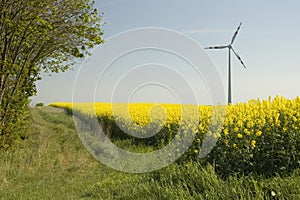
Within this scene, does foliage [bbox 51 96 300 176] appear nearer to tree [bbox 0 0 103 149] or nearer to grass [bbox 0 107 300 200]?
grass [bbox 0 107 300 200]

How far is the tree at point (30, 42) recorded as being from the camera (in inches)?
352

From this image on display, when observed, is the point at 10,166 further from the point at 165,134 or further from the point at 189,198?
the point at 189,198

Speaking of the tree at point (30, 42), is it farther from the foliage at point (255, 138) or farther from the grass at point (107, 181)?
the foliage at point (255, 138)

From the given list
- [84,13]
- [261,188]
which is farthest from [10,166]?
[261,188]

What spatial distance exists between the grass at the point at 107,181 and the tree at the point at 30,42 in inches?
58.2

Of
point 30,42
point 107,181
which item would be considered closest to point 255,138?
point 107,181

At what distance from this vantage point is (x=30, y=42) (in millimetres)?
10219

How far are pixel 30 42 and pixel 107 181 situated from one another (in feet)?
18.4

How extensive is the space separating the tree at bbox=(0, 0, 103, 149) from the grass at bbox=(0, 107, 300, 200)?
4.85ft

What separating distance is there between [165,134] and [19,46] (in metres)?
5.02

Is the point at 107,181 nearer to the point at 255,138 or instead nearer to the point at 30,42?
the point at 255,138

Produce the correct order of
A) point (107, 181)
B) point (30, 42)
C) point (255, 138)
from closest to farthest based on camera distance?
point (255, 138) < point (107, 181) < point (30, 42)

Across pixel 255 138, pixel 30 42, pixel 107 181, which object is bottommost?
pixel 107 181

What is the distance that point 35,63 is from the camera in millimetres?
11000
